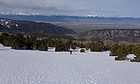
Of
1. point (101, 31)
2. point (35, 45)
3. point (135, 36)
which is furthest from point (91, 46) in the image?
point (101, 31)

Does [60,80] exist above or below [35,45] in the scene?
above

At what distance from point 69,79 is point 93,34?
536 ft

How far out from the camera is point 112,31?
17925 centimetres

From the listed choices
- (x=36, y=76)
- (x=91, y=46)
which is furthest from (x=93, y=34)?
(x=36, y=76)

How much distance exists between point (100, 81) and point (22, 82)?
15.1ft

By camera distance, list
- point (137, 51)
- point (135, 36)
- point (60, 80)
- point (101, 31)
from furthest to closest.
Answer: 1. point (101, 31)
2. point (135, 36)
3. point (137, 51)
4. point (60, 80)

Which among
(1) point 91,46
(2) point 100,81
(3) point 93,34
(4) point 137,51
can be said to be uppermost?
(2) point 100,81

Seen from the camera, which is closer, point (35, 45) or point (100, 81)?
point (100, 81)

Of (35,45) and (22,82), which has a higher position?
(22,82)

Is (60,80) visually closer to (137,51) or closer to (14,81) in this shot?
(14,81)

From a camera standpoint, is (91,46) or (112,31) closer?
(91,46)

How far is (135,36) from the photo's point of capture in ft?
490

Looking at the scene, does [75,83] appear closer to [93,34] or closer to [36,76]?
[36,76]

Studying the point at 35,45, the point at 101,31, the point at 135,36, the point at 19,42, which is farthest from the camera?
the point at 101,31
